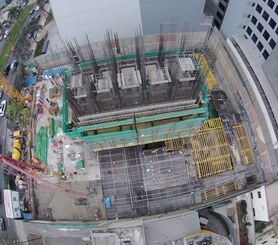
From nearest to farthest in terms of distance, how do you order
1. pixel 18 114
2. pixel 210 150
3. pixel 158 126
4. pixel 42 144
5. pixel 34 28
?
pixel 158 126, pixel 210 150, pixel 42 144, pixel 18 114, pixel 34 28

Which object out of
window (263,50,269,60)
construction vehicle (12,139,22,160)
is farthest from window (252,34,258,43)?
construction vehicle (12,139,22,160)

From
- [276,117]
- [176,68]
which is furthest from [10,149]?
[276,117]

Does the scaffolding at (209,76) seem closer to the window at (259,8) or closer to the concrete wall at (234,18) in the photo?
the concrete wall at (234,18)

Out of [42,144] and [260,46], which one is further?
[42,144]

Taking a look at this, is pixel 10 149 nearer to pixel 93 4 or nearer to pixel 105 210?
pixel 105 210

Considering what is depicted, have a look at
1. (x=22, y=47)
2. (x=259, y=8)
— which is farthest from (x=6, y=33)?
(x=259, y=8)

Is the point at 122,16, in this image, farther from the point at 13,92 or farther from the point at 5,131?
the point at 5,131
